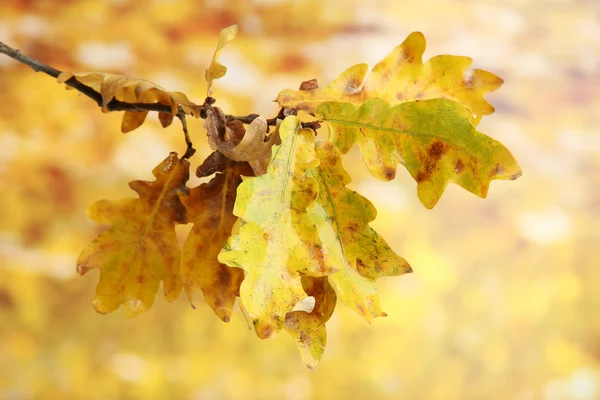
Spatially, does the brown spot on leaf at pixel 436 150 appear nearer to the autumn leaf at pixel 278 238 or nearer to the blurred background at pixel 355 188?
the autumn leaf at pixel 278 238

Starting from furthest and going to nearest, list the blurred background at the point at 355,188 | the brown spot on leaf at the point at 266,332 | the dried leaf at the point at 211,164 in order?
the blurred background at the point at 355,188 → the dried leaf at the point at 211,164 → the brown spot on leaf at the point at 266,332

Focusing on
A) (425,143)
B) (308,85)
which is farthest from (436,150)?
(308,85)

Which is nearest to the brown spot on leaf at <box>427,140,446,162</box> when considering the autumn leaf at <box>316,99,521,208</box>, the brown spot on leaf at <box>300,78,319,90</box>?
the autumn leaf at <box>316,99,521,208</box>

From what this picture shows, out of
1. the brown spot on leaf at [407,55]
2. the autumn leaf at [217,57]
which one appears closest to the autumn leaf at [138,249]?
the autumn leaf at [217,57]

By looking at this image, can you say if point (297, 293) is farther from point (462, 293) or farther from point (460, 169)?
point (462, 293)

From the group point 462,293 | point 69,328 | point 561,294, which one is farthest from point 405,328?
point 69,328

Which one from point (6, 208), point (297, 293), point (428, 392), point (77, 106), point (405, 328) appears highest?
point (297, 293)
